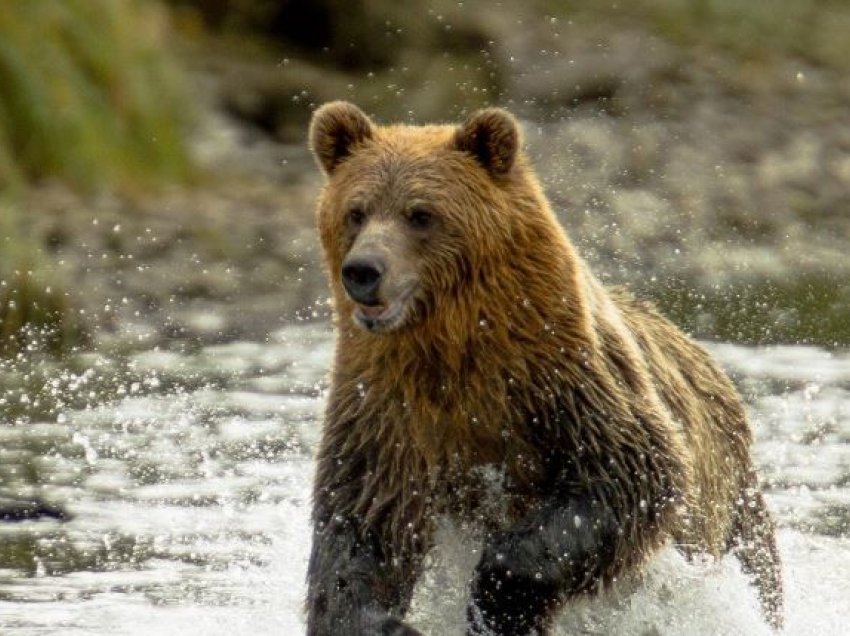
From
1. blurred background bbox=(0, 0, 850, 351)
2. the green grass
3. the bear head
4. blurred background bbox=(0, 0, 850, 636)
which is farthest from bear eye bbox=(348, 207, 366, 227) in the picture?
the green grass

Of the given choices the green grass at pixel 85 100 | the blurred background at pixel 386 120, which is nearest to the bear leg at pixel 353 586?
the blurred background at pixel 386 120

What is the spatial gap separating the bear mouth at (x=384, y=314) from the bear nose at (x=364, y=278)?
72 millimetres

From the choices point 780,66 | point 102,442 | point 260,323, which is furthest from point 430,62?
point 102,442

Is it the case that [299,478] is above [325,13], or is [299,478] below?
below

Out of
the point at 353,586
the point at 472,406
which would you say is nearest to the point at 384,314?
the point at 472,406

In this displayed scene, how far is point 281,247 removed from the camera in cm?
1563

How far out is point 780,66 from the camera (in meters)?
19.1

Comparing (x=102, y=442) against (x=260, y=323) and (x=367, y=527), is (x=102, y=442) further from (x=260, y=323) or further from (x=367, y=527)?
(x=367, y=527)

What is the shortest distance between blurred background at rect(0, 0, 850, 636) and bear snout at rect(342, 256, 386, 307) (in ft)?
3.51

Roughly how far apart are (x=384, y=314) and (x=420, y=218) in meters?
0.37

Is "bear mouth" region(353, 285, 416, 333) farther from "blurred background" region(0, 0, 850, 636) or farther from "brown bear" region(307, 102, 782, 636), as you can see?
"blurred background" region(0, 0, 850, 636)

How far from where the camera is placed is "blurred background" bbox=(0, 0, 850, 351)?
14555 mm

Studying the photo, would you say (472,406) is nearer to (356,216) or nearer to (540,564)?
(540,564)

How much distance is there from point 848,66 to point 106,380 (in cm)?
875
